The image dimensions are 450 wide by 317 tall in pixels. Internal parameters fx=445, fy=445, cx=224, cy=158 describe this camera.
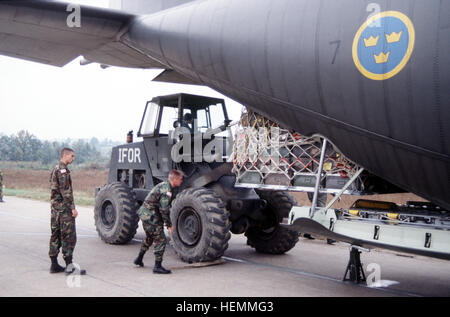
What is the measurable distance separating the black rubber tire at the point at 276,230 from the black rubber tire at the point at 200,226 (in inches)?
69.2

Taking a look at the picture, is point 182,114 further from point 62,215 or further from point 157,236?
point 62,215

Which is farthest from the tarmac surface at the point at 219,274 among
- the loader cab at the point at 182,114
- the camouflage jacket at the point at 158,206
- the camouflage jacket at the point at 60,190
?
the loader cab at the point at 182,114

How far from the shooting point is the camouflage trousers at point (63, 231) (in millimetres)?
6613

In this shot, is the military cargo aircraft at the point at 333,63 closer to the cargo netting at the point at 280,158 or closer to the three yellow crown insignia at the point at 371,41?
the three yellow crown insignia at the point at 371,41

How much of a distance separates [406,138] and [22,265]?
20.2ft

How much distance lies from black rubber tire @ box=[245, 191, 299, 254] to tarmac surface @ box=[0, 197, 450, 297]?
245 millimetres

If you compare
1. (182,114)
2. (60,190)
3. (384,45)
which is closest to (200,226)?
(60,190)

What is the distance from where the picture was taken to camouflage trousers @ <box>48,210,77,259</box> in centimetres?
661

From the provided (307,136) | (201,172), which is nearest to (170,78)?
(201,172)

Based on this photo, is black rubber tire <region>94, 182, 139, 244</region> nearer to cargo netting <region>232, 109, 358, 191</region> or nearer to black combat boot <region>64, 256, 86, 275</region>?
black combat boot <region>64, 256, 86, 275</region>

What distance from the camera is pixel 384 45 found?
5164 millimetres

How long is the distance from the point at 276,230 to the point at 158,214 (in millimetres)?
3078

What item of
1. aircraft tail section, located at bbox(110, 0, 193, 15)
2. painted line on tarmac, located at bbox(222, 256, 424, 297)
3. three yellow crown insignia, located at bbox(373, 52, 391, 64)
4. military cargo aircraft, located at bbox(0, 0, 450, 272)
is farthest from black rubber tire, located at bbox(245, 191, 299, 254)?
three yellow crown insignia, located at bbox(373, 52, 391, 64)
